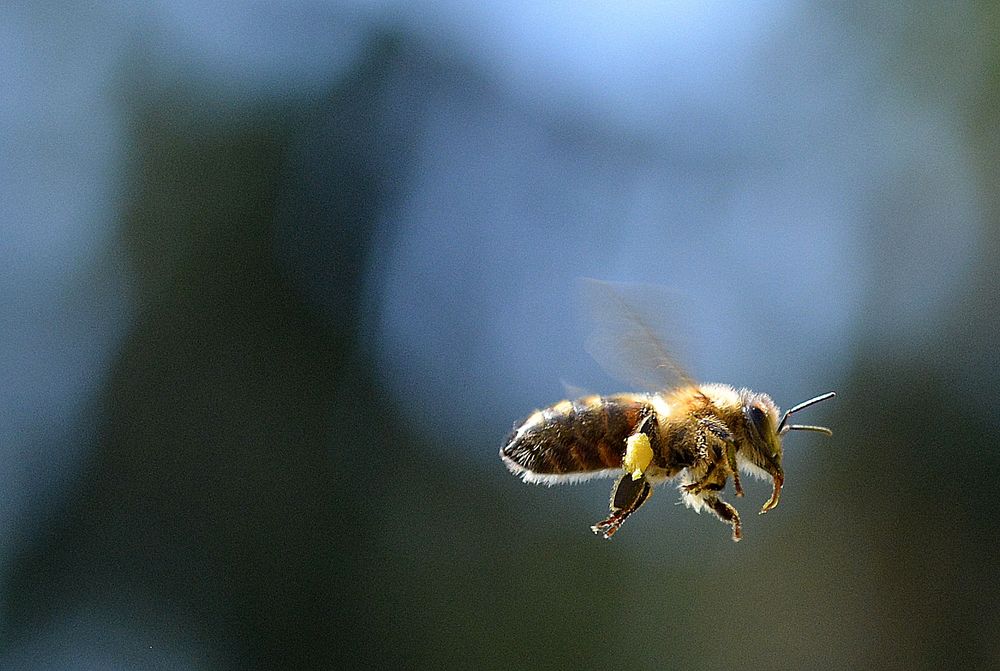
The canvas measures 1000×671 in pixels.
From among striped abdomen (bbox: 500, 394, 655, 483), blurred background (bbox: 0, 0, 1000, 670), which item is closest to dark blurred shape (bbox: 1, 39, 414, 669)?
blurred background (bbox: 0, 0, 1000, 670)

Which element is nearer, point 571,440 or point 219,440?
point 571,440

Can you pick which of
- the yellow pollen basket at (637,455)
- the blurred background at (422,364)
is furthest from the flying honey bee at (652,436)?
the blurred background at (422,364)

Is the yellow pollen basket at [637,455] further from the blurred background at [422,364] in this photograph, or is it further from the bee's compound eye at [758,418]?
the blurred background at [422,364]

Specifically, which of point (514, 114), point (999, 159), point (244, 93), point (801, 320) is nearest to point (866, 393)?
point (801, 320)

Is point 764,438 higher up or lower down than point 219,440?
higher up

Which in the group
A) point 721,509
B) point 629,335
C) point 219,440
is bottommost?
point 219,440

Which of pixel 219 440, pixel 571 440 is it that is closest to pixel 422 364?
pixel 219 440

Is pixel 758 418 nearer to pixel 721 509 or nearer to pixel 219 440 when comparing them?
pixel 721 509
